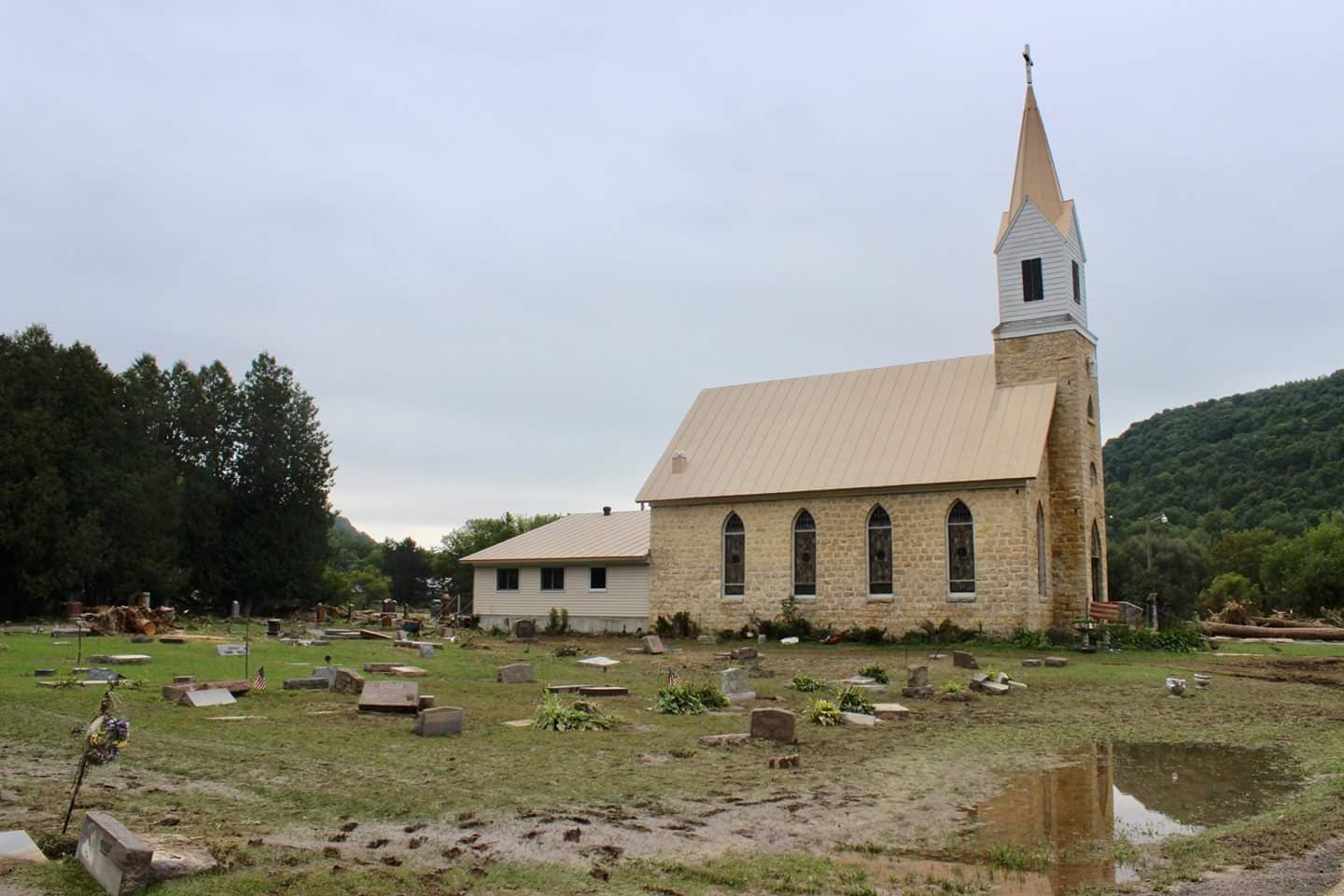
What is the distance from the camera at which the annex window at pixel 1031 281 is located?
104 ft

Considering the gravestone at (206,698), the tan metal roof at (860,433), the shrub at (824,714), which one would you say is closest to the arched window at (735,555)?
the tan metal roof at (860,433)

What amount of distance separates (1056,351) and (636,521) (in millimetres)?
16618

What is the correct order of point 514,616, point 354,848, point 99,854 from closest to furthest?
point 99,854, point 354,848, point 514,616

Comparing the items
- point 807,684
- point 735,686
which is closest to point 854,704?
point 735,686

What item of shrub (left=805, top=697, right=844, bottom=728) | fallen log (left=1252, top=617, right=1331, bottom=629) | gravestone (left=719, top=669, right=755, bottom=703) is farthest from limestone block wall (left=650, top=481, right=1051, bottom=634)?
shrub (left=805, top=697, right=844, bottom=728)

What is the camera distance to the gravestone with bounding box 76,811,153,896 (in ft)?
19.0

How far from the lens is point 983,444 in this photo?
29.7 meters

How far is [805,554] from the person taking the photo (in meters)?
32.1

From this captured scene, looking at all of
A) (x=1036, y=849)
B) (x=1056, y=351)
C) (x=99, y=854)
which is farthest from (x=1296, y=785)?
(x=1056, y=351)

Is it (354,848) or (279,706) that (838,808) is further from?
(279,706)

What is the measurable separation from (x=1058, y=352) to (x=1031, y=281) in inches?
98.2

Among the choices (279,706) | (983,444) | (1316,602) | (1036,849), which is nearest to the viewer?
(1036,849)

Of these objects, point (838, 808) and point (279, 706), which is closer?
point (838, 808)

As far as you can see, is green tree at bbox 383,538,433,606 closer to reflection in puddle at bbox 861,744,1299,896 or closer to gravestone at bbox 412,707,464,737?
gravestone at bbox 412,707,464,737
